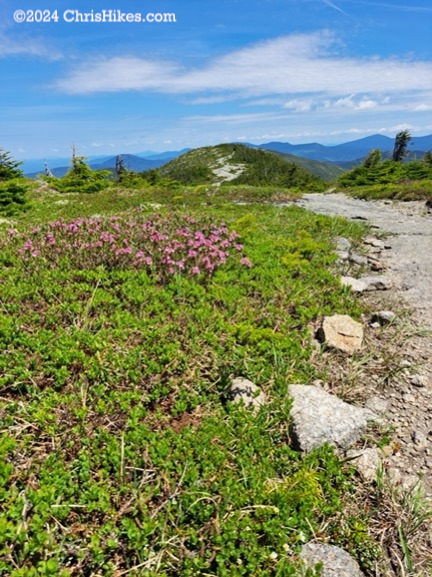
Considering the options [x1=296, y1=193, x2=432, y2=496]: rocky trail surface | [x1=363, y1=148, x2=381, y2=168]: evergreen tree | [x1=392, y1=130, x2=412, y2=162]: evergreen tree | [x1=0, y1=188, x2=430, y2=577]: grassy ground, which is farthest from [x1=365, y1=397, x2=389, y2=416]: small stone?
[x1=392, y1=130, x2=412, y2=162]: evergreen tree

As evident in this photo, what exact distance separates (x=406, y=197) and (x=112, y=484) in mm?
24115

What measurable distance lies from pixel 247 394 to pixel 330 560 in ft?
6.22

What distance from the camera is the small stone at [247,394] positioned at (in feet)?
14.4

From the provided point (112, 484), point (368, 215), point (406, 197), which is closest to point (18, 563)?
point (112, 484)

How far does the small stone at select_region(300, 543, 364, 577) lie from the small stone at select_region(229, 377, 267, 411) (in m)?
1.53

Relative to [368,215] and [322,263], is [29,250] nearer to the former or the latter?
[322,263]

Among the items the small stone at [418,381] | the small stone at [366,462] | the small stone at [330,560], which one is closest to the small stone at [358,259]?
the small stone at [418,381]

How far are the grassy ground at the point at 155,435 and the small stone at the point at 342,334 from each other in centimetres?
35

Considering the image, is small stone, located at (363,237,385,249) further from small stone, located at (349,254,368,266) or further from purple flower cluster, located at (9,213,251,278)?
purple flower cluster, located at (9,213,251,278)

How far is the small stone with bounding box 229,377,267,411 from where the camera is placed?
4.39 m

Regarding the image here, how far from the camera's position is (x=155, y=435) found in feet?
12.3

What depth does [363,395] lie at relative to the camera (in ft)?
16.2

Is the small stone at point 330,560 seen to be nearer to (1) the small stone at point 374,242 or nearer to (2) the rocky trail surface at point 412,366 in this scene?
(2) the rocky trail surface at point 412,366

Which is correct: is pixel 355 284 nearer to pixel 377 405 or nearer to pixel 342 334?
pixel 342 334
